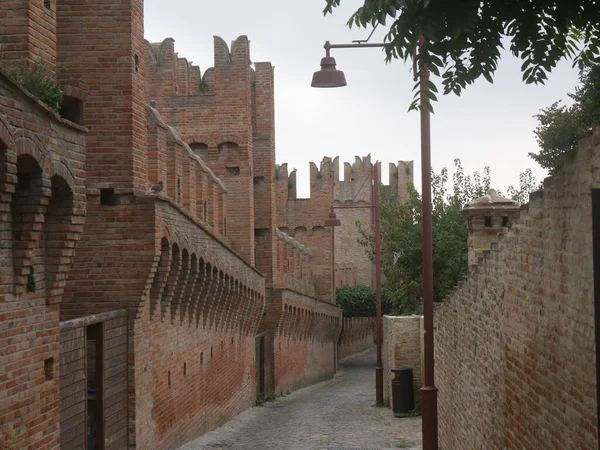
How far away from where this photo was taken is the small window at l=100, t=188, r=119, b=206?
49.8ft

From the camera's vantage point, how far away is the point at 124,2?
49.8ft

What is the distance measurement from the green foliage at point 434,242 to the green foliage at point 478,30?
23.3 meters

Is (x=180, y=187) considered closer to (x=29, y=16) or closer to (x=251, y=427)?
(x=251, y=427)

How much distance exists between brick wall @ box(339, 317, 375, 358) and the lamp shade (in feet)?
123

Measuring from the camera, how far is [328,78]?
59.3 feet

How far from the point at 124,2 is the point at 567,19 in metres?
9.60

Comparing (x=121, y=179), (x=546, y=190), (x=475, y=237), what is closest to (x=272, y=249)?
(x=475, y=237)

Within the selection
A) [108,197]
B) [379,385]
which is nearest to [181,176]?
[108,197]

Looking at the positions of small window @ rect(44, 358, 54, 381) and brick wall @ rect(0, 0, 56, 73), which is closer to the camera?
small window @ rect(44, 358, 54, 381)

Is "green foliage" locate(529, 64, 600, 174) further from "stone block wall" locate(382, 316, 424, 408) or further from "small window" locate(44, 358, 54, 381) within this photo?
"small window" locate(44, 358, 54, 381)

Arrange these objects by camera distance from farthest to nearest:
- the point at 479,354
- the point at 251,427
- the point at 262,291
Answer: the point at 262,291
the point at 251,427
the point at 479,354

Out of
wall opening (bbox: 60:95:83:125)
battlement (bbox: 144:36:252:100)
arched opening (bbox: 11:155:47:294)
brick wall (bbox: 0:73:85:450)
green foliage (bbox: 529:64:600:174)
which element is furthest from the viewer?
battlement (bbox: 144:36:252:100)

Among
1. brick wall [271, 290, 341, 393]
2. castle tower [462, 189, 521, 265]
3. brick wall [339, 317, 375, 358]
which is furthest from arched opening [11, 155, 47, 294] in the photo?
brick wall [339, 317, 375, 358]

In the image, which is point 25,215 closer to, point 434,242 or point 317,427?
point 317,427
